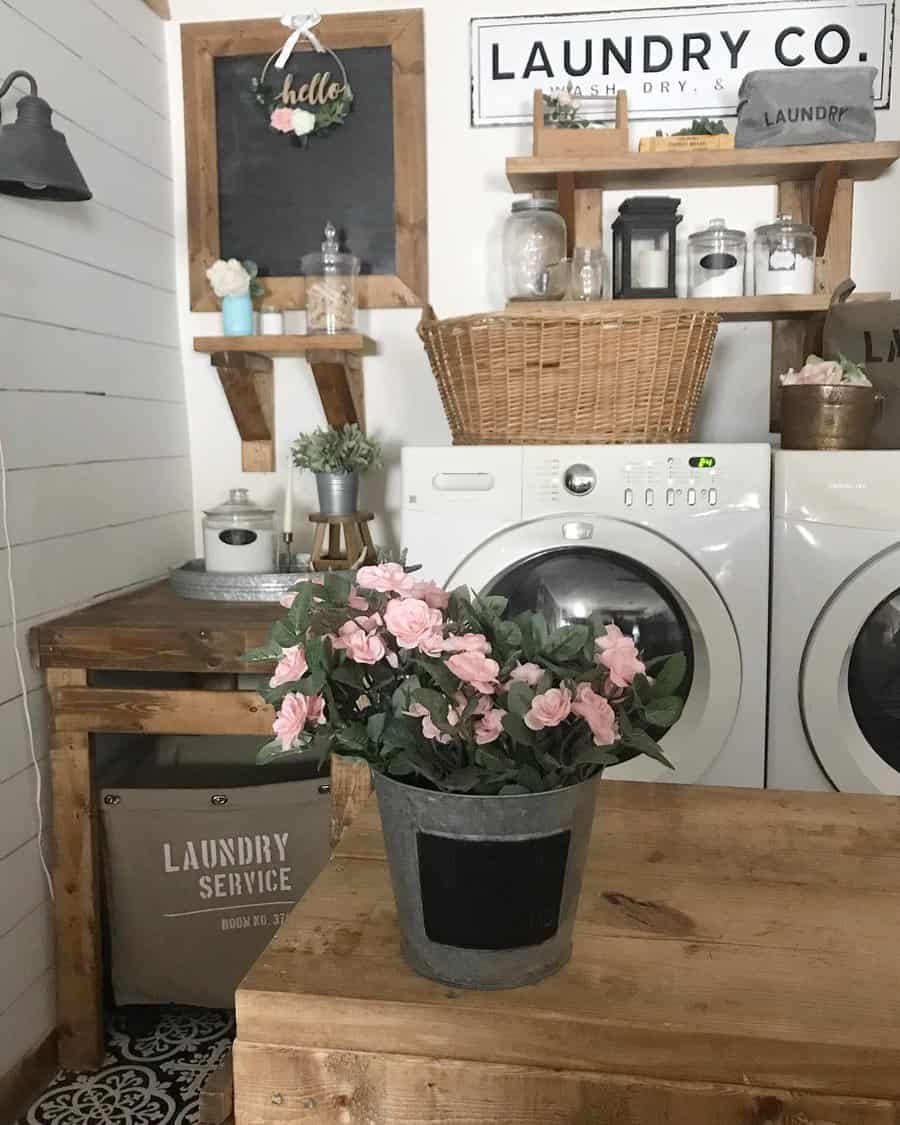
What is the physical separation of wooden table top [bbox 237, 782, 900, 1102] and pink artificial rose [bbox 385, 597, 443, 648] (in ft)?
0.83

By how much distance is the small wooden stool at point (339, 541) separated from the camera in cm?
234

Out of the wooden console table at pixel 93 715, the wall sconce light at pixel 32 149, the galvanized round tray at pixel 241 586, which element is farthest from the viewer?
the galvanized round tray at pixel 241 586

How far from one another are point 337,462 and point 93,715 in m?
0.77

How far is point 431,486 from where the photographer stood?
197cm

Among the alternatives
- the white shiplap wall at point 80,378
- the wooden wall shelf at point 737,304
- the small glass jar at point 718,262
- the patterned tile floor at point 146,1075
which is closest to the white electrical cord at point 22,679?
the white shiplap wall at point 80,378

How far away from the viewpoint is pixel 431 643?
2.34ft

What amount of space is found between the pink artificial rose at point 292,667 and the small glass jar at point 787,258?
1.91m

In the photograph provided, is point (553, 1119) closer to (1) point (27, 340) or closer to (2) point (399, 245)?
(1) point (27, 340)

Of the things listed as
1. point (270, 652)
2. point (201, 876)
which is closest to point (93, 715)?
point (201, 876)

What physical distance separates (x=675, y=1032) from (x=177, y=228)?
94.6 inches

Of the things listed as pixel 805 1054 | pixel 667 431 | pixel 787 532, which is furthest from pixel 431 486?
pixel 805 1054

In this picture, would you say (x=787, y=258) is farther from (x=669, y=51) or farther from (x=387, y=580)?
(x=387, y=580)

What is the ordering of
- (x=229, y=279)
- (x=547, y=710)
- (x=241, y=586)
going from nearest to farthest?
(x=547, y=710) → (x=241, y=586) → (x=229, y=279)

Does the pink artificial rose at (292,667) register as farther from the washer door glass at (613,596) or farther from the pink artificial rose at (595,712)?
the washer door glass at (613,596)
